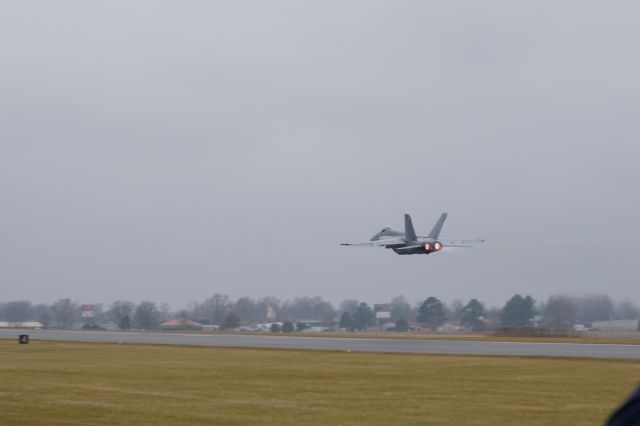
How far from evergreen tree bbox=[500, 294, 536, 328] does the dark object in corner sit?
17114 centimetres

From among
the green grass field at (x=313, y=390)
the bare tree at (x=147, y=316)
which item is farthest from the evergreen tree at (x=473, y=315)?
the green grass field at (x=313, y=390)

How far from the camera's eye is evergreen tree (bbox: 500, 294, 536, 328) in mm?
170250

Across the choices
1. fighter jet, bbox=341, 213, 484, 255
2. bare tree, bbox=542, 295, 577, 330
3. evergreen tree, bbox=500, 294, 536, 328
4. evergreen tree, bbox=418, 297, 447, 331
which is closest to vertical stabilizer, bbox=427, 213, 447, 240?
fighter jet, bbox=341, 213, 484, 255

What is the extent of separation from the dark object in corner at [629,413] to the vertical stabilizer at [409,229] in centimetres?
6719

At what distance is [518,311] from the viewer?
17250 centimetres

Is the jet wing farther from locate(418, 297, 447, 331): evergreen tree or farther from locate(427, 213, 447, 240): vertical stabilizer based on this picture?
locate(418, 297, 447, 331): evergreen tree

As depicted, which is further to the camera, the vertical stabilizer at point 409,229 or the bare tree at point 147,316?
the bare tree at point 147,316

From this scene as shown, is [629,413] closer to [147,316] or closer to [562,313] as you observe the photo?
[562,313]

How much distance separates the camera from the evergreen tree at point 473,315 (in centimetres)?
18325

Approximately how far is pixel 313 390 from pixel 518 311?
150 metres

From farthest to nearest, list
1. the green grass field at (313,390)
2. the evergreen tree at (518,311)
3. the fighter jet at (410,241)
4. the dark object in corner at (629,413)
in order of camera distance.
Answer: the evergreen tree at (518,311) < the fighter jet at (410,241) < the green grass field at (313,390) < the dark object in corner at (629,413)

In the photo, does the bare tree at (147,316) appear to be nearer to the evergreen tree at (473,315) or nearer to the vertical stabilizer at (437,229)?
the evergreen tree at (473,315)

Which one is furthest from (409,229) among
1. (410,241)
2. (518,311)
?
(518,311)

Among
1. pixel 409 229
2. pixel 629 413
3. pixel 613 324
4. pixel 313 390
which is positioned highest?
pixel 409 229
